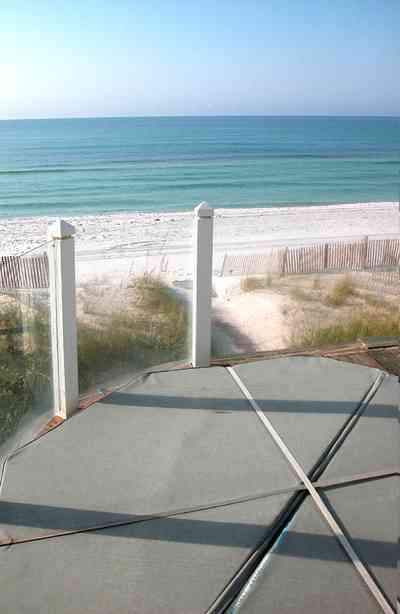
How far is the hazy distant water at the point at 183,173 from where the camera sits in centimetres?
2153

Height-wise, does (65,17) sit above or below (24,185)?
above

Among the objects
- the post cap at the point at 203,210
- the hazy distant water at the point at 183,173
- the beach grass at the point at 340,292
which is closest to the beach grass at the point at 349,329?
the beach grass at the point at 340,292

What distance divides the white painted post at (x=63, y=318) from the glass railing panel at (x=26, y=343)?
0.03 m

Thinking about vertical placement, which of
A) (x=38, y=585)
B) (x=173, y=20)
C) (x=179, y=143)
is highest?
(x=173, y=20)

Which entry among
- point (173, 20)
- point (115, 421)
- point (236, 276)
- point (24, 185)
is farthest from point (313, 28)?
point (115, 421)

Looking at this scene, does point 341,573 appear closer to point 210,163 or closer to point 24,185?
point 24,185

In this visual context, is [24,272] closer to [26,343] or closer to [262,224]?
[26,343]

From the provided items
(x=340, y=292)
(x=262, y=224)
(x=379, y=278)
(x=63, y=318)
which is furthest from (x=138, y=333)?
(x=262, y=224)

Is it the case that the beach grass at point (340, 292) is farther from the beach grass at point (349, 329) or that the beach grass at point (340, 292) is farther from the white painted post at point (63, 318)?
the white painted post at point (63, 318)

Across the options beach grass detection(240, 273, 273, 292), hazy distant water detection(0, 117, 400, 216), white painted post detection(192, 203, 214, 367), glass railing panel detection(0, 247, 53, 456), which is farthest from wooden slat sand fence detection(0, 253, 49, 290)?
hazy distant water detection(0, 117, 400, 216)

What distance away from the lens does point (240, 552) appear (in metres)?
1.53

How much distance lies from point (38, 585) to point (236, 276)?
316cm

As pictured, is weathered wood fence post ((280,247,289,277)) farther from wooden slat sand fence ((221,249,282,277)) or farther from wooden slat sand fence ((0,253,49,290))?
wooden slat sand fence ((0,253,49,290))

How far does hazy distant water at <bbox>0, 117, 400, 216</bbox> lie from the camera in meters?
21.5
